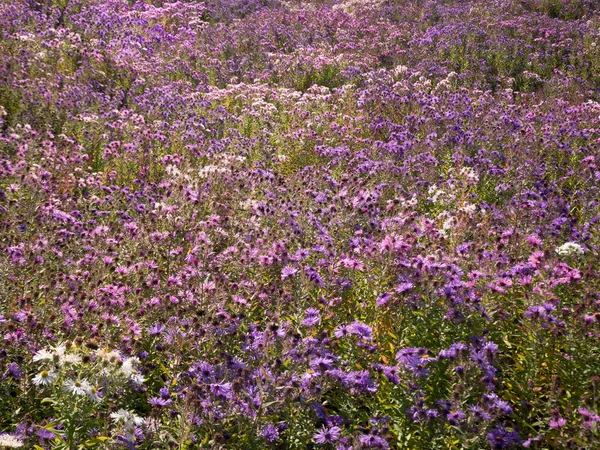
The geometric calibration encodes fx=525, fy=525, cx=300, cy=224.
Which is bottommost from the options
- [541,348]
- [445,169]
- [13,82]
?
[445,169]

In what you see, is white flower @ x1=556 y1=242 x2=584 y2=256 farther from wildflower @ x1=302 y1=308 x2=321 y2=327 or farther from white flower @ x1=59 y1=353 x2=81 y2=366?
white flower @ x1=59 y1=353 x2=81 y2=366

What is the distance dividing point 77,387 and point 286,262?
2.38 m

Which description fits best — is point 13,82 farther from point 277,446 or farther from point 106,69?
point 277,446

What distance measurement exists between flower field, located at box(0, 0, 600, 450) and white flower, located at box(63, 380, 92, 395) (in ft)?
0.03

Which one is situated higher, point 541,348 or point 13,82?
point 13,82

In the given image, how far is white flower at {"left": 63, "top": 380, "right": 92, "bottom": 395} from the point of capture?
294 centimetres

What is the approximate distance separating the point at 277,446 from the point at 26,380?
5.80 ft

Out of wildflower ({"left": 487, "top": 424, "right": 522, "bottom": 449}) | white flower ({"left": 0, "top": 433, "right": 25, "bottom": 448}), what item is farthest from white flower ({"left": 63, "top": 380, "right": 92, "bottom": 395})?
wildflower ({"left": 487, "top": 424, "right": 522, "bottom": 449})

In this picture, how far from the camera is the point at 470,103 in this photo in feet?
35.7

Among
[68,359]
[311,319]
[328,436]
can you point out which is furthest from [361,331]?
[68,359]

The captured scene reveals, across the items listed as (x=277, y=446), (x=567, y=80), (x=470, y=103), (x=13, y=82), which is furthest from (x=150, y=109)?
(x=567, y=80)

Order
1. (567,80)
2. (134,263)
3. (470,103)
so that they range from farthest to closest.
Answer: (567,80)
(470,103)
(134,263)

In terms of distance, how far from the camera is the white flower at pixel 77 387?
294 centimetres

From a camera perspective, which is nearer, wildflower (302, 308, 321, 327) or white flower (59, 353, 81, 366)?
white flower (59, 353, 81, 366)
